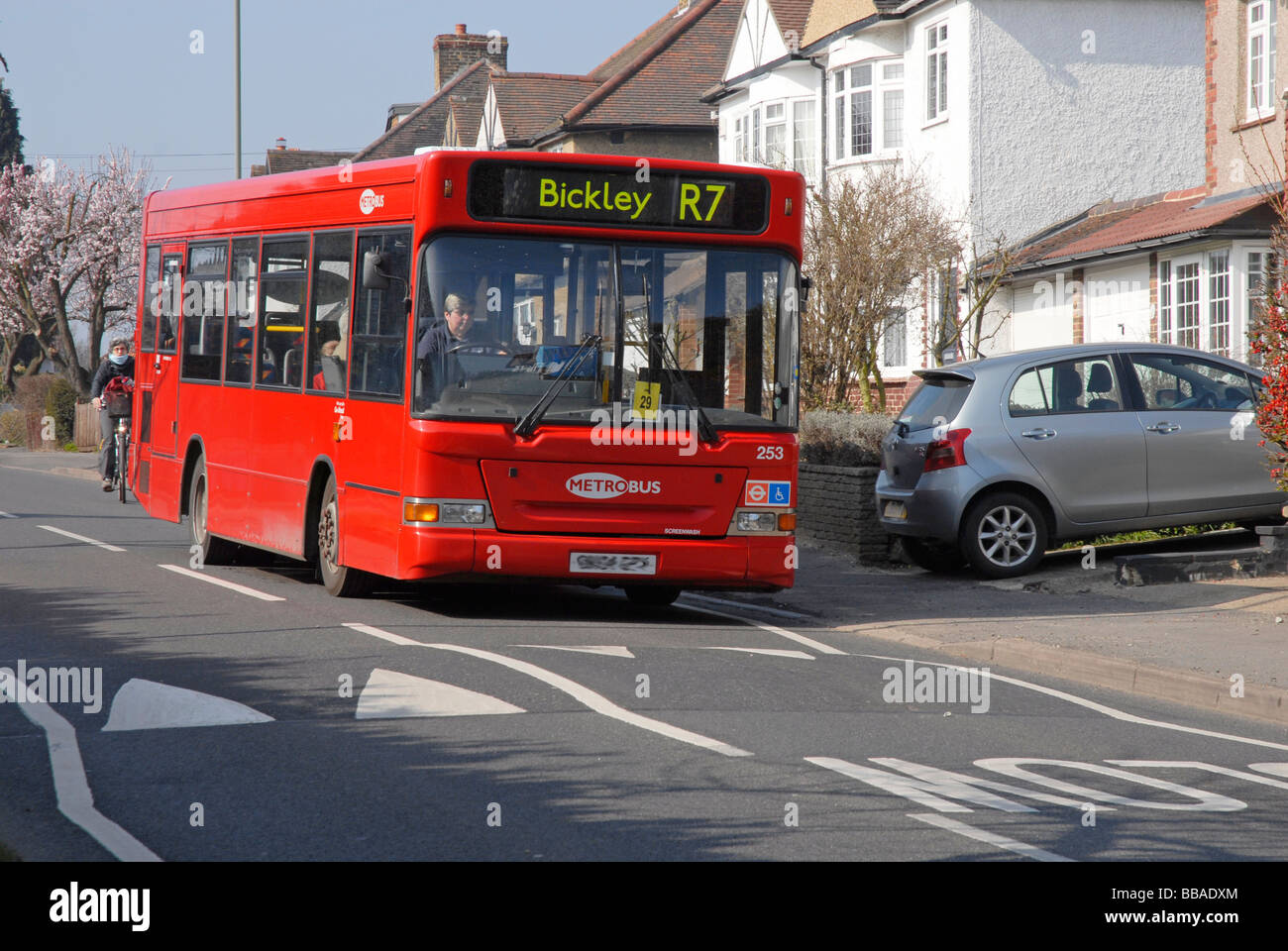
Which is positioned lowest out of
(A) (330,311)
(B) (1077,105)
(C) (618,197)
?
(A) (330,311)

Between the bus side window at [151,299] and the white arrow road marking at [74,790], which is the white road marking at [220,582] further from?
the white arrow road marking at [74,790]

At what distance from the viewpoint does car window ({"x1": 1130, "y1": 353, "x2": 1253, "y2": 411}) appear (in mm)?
14727

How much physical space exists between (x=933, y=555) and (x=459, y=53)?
61.7 m

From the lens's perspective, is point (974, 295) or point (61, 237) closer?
point (974, 295)

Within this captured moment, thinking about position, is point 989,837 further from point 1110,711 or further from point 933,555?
point 933,555

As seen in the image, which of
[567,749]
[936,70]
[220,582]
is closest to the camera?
[567,749]

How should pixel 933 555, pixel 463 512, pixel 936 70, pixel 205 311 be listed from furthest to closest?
pixel 936 70
pixel 205 311
pixel 933 555
pixel 463 512

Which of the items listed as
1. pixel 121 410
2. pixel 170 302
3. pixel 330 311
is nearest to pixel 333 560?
pixel 330 311

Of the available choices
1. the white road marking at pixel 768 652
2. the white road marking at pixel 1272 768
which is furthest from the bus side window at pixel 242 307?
the white road marking at pixel 1272 768

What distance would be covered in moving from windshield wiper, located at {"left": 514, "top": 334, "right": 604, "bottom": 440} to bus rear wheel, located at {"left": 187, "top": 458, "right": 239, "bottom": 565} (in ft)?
16.7

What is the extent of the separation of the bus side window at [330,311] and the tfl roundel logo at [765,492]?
3.14m

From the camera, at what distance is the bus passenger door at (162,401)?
16.2 meters

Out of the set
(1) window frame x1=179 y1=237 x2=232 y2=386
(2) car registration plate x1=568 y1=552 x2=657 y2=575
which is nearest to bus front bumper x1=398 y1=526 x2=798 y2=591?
(2) car registration plate x1=568 y1=552 x2=657 y2=575

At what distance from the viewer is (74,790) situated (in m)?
6.72
